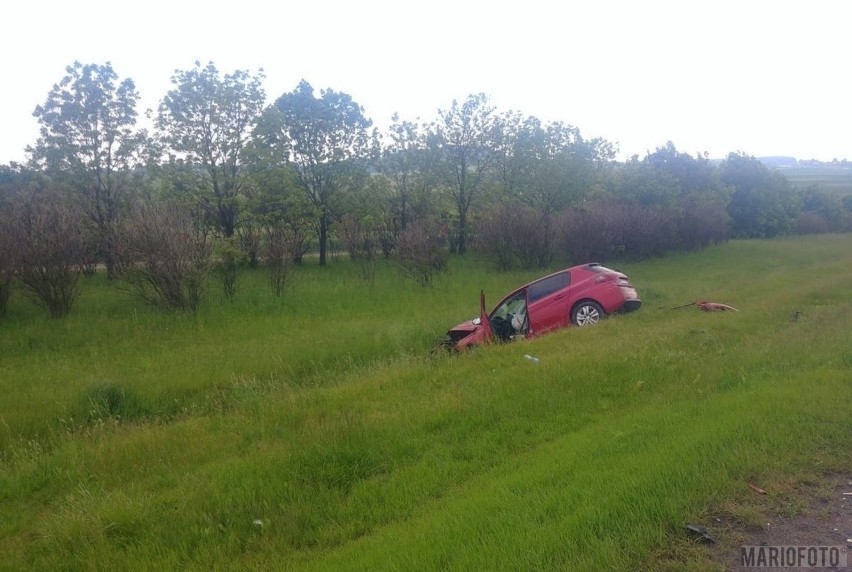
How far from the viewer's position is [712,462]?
13.6ft

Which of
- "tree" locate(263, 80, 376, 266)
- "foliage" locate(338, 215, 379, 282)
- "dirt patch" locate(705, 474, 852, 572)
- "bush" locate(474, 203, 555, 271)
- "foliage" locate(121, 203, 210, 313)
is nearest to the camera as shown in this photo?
"dirt patch" locate(705, 474, 852, 572)

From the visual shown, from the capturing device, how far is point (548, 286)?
1220 centimetres

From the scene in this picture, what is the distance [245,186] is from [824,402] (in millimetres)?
25949

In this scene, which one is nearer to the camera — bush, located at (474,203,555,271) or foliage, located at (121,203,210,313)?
foliage, located at (121,203,210,313)

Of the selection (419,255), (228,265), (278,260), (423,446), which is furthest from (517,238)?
(423,446)

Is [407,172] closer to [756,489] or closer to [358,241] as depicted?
[358,241]

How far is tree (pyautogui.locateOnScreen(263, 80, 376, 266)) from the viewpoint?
30.1 metres

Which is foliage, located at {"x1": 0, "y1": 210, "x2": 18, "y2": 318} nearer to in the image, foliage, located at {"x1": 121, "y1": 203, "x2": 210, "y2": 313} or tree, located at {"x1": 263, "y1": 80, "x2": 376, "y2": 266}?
foliage, located at {"x1": 121, "y1": 203, "x2": 210, "y2": 313}

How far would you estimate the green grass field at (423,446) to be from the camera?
375cm

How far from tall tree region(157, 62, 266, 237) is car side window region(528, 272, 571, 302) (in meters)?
17.7

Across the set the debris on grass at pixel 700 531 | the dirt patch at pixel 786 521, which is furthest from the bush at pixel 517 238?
the debris on grass at pixel 700 531

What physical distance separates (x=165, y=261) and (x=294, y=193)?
12849 millimetres

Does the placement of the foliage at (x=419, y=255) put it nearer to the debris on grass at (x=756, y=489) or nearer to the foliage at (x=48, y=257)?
the foliage at (x=48, y=257)

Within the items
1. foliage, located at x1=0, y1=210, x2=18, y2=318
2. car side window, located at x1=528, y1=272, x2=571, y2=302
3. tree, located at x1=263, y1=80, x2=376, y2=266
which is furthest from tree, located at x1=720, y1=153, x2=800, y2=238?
foliage, located at x1=0, y1=210, x2=18, y2=318
